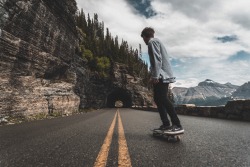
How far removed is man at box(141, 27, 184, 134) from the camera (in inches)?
173

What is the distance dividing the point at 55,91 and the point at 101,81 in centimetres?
3561

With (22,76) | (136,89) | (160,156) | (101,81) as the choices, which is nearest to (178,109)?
(22,76)

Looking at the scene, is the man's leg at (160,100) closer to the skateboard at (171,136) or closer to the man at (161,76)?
the man at (161,76)

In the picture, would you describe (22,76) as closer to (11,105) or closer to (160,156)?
(11,105)

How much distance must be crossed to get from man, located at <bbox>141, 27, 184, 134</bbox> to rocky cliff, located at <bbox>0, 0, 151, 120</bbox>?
8.87 meters

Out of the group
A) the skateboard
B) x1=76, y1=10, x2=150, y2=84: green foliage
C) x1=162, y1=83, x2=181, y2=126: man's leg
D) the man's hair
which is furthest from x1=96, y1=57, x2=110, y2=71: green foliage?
the skateboard

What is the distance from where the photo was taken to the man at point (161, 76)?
4.39 m

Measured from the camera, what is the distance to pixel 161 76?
4.56m

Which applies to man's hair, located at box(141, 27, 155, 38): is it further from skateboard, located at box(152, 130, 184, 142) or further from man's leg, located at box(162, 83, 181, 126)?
skateboard, located at box(152, 130, 184, 142)

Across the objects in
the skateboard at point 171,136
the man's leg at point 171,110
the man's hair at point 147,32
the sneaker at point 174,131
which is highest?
the man's hair at point 147,32

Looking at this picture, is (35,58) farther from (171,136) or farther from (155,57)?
(171,136)

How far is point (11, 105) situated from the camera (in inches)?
440

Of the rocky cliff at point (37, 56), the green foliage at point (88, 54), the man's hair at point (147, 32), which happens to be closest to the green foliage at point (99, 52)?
the green foliage at point (88, 54)

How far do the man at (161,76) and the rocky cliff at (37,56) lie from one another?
8.87 meters
